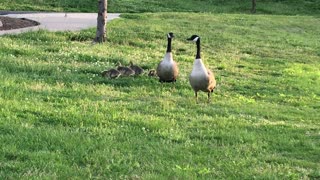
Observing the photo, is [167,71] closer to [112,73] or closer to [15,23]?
[112,73]

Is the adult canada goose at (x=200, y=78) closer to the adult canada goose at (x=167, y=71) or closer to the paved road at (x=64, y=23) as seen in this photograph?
the adult canada goose at (x=167, y=71)

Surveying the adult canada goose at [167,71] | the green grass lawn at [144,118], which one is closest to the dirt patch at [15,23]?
the green grass lawn at [144,118]

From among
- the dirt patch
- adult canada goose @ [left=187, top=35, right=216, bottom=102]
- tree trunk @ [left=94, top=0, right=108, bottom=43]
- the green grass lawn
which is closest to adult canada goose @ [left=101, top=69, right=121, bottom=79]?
the green grass lawn

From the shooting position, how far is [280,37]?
27219mm

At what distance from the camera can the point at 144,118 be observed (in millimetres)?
8742

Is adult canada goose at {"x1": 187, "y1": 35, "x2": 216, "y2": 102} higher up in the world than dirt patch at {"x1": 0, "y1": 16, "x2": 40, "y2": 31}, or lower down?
higher up

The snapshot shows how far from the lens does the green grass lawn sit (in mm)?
6523

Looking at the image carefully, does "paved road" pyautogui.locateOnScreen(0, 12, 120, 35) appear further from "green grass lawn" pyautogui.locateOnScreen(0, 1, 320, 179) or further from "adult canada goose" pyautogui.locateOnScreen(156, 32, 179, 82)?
"adult canada goose" pyautogui.locateOnScreen(156, 32, 179, 82)

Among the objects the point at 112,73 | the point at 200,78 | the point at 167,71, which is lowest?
the point at 112,73

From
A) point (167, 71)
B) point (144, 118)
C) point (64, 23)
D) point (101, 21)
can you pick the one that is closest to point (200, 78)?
point (167, 71)

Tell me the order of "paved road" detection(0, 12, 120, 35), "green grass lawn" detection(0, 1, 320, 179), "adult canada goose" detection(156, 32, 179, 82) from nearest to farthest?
"green grass lawn" detection(0, 1, 320, 179), "adult canada goose" detection(156, 32, 179, 82), "paved road" detection(0, 12, 120, 35)

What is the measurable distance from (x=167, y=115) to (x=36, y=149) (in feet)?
9.87

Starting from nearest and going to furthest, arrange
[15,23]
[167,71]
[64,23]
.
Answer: [167,71] < [15,23] < [64,23]


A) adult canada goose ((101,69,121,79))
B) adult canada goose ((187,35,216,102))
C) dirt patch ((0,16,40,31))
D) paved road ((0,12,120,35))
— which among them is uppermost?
adult canada goose ((187,35,216,102))
